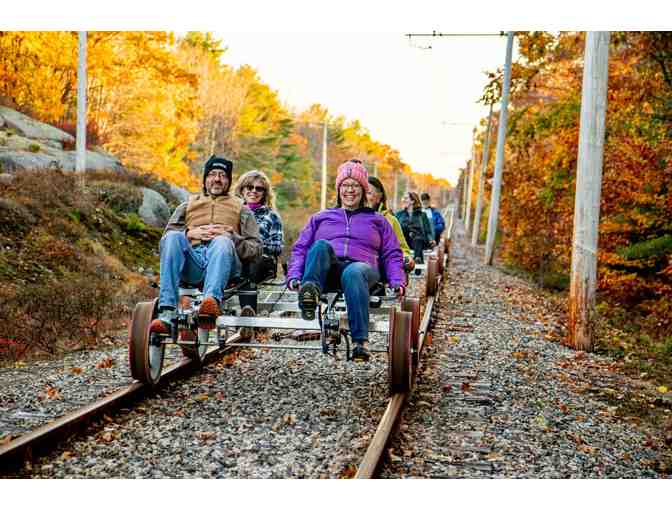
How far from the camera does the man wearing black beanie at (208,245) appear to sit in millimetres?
5695

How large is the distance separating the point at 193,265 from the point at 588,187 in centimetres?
536

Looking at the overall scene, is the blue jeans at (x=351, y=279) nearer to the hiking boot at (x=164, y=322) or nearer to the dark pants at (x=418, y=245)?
the hiking boot at (x=164, y=322)

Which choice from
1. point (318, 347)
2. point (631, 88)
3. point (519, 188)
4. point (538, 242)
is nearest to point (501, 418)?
point (318, 347)

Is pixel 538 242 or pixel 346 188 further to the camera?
pixel 538 242

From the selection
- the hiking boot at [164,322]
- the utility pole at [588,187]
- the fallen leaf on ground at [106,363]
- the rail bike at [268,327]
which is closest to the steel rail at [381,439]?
the rail bike at [268,327]

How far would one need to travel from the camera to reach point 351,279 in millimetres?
5762

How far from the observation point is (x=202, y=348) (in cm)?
686

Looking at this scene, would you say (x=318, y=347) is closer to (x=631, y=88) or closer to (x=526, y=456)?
(x=526, y=456)

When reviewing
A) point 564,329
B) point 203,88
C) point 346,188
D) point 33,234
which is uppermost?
point 203,88

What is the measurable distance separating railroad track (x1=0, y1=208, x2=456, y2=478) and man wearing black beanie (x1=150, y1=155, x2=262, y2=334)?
573mm

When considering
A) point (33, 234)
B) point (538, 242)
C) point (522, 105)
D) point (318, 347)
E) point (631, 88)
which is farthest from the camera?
point (522, 105)

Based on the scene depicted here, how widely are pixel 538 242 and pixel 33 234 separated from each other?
13746 mm

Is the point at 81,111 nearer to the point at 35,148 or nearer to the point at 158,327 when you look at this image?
the point at 35,148

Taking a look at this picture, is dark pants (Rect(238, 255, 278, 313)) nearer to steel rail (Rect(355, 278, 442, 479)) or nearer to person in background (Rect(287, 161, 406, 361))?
person in background (Rect(287, 161, 406, 361))
